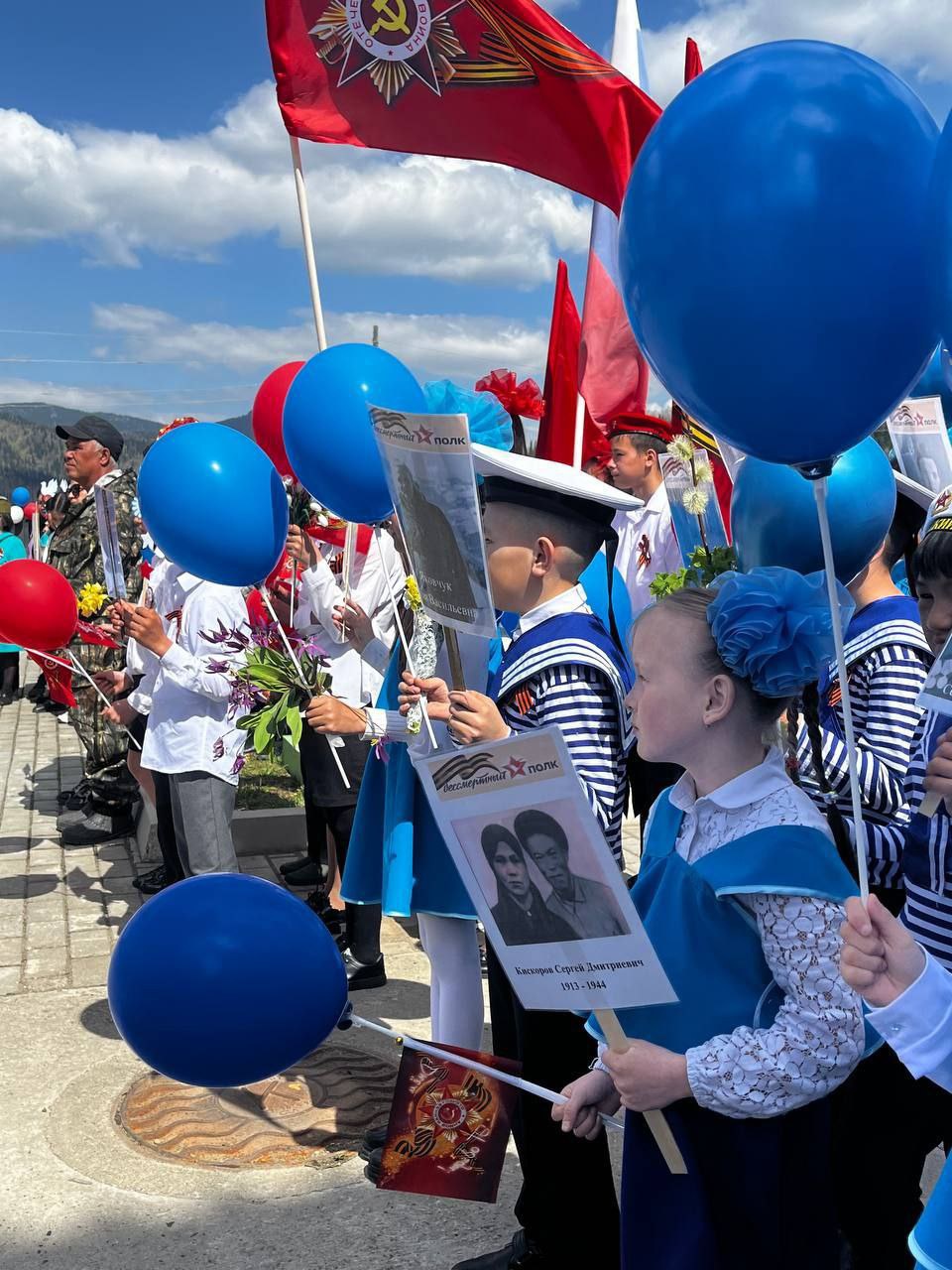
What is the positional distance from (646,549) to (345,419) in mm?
2638

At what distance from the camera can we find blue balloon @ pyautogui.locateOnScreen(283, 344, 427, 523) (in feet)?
11.4

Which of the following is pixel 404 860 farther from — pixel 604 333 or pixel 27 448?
pixel 27 448

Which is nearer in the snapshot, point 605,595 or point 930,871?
point 930,871

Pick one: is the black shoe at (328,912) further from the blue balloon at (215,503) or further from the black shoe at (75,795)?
the black shoe at (75,795)

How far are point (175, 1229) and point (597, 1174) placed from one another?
1.18 meters

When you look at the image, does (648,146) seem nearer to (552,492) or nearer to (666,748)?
(666,748)

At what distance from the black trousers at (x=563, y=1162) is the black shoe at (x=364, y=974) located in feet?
6.85

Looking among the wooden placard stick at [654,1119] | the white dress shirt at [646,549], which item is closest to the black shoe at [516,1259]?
the wooden placard stick at [654,1119]

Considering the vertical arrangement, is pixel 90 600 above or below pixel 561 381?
below

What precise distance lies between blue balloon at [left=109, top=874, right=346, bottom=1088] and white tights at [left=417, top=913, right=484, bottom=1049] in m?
1.07

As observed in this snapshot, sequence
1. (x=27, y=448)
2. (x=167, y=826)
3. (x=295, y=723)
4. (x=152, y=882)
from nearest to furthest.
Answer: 1. (x=295, y=723)
2. (x=167, y=826)
3. (x=152, y=882)
4. (x=27, y=448)

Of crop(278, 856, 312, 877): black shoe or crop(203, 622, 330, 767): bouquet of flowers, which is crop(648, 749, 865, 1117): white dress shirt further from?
crop(278, 856, 312, 877): black shoe

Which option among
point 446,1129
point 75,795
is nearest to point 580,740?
point 446,1129

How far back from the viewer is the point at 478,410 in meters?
3.42
